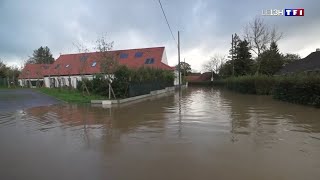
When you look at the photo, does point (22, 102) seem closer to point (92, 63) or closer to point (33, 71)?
point (92, 63)

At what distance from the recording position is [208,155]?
6.61 metres

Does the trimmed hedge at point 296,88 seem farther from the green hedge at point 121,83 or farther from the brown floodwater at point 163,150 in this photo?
the green hedge at point 121,83

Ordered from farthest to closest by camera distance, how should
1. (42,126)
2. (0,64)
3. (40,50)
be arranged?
(40,50)
(0,64)
(42,126)

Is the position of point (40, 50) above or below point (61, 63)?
above

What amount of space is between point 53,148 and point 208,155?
386cm

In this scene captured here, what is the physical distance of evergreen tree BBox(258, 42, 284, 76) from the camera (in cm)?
4881

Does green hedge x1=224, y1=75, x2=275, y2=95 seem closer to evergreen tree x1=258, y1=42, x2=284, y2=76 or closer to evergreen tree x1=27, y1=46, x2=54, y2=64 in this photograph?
evergreen tree x1=258, y1=42, x2=284, y2=76

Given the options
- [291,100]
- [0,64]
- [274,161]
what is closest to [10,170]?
[274,161]

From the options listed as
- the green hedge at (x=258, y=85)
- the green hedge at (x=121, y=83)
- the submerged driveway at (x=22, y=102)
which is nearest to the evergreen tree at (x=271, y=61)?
the green hedge at (x=258, y=85)

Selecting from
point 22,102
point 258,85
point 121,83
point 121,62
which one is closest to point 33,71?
point 121,62

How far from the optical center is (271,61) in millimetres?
54250

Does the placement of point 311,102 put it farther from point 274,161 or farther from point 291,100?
point 274,161

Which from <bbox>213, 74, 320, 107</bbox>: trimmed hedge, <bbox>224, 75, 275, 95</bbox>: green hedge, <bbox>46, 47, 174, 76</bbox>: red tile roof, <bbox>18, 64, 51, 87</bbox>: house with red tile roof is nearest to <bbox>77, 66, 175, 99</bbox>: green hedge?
<bbox>224, 75, 275, 95</bbox>: green hedge

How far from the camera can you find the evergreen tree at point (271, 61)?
48.8 m
